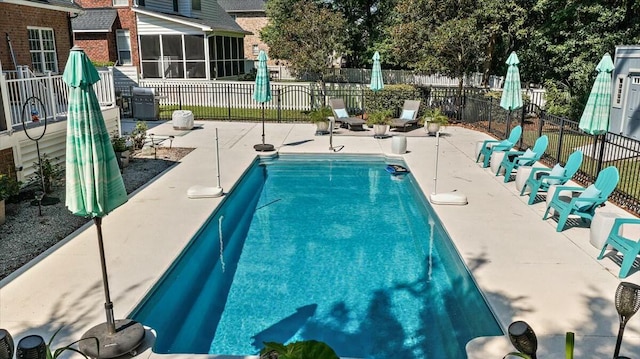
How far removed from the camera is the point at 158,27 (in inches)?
995

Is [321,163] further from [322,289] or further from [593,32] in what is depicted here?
[593,32]

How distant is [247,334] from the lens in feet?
19.0

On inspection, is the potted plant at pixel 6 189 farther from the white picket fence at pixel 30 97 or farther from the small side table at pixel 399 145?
the small side table at pixel 399 145

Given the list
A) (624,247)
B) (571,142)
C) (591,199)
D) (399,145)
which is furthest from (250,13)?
(624,247)

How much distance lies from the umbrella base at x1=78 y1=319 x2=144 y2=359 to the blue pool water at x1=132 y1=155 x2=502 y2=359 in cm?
49

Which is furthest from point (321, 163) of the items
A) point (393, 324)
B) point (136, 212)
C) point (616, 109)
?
point (616, 109)

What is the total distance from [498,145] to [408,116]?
6.78 m

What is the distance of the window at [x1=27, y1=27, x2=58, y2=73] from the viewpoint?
13.2 metres

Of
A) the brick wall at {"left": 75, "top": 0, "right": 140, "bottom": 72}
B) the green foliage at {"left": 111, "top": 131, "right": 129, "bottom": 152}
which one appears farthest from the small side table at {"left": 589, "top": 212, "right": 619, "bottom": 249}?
the brick wall at {"left": 75, "top": 0, "right": 140, "bottom": 72}

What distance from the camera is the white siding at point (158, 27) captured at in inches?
992

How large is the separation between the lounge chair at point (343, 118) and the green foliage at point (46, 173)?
1036 centimetres

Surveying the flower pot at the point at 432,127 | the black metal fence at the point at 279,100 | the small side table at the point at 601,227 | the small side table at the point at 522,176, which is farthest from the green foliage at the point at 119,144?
the flower pot at the point at 432,127

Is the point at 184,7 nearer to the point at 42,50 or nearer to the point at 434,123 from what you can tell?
the point at 42,50

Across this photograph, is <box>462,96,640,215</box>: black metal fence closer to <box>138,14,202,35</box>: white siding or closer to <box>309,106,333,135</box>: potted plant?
<box>309,106,333,135</box>: potted plant
